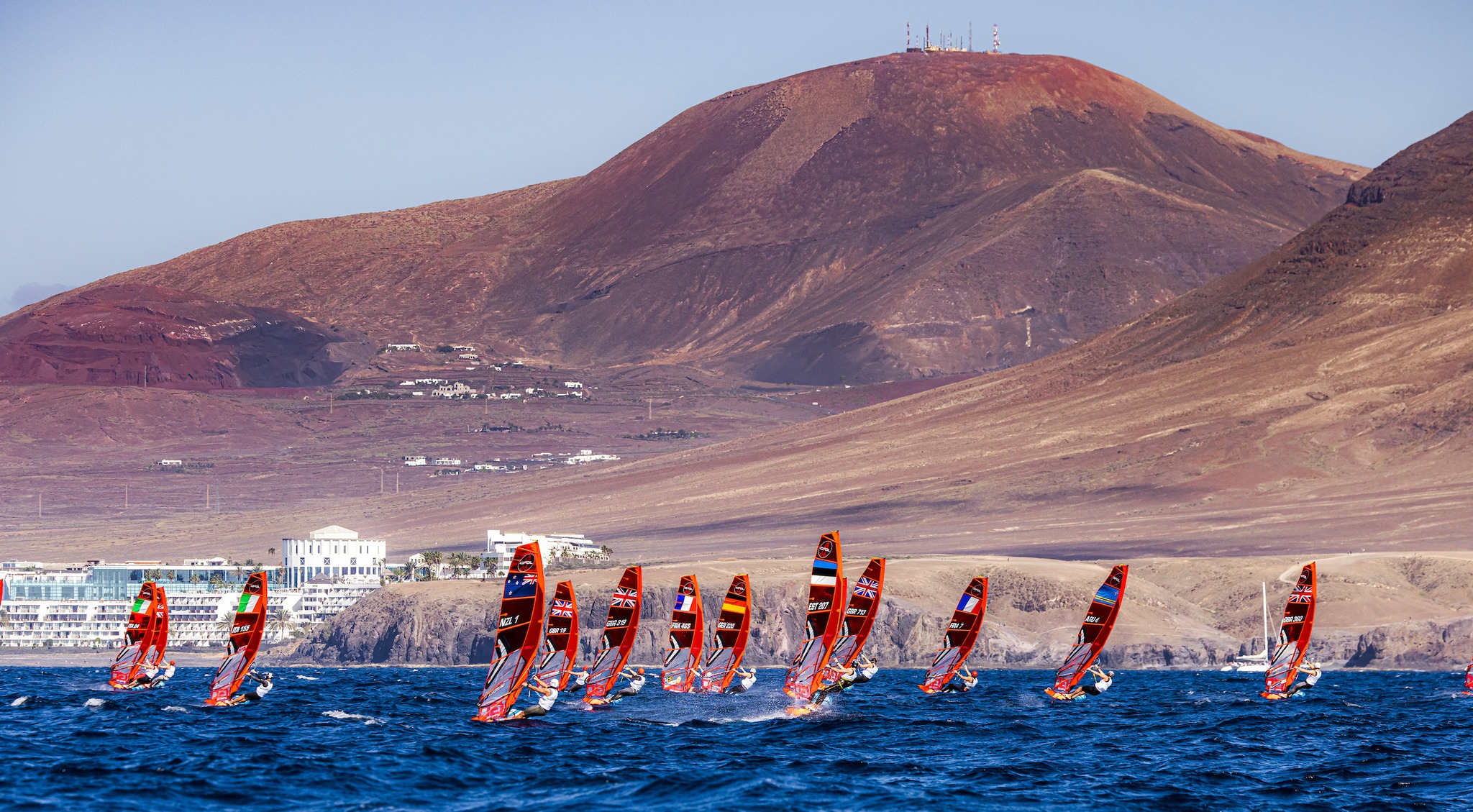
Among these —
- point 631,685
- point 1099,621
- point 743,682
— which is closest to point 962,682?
point 1099,621

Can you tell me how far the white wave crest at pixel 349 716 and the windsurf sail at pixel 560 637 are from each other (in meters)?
10.6

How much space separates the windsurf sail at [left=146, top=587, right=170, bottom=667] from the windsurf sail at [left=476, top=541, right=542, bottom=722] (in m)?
26.0

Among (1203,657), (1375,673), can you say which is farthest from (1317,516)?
(1375,673)

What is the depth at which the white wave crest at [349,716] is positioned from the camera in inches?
2459

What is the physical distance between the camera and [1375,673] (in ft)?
407

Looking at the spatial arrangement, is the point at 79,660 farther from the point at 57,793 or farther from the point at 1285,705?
the point at 57,793

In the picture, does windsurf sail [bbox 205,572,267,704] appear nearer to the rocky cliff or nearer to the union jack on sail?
the union jack on sail

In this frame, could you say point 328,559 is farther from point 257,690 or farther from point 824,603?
point 824,603

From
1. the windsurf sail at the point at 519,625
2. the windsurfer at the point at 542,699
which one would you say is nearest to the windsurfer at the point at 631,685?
the windsurfer at the point at 542,699

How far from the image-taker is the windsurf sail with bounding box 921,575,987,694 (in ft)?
223

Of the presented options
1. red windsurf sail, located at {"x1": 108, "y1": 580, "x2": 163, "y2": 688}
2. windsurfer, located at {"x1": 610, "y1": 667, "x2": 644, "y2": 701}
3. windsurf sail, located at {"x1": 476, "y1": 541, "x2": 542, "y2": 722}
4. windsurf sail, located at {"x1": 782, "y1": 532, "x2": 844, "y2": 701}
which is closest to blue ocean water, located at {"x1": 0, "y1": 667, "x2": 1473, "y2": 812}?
windsurfer, located at {"x1": 610, "y1": 667, "x2": 644, "y2": 701}

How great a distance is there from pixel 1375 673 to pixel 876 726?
233 ft

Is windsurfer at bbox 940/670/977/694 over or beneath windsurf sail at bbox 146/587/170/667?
beneath

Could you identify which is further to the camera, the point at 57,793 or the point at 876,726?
the point at 876,726
